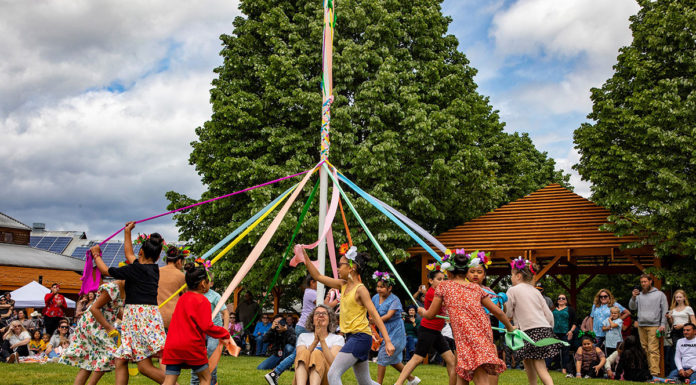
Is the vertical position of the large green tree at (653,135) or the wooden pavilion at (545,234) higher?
the large green tree at (653,135)

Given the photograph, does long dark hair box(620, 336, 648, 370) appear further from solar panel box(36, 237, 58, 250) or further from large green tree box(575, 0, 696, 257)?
solar panel box(36, 237, 58, 250)

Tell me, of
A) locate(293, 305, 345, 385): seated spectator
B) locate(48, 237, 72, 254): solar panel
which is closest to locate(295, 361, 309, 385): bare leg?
locate(293, 305, 345, 385): seated spectator

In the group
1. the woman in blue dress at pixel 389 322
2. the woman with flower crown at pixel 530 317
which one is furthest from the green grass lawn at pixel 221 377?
the woman with flower crown at pixel 530 317

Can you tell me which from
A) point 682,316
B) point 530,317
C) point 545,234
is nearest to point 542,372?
point 530,317

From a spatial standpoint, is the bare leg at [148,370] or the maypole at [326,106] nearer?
the bare leg at [148,370]

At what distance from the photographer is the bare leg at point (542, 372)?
238 inches

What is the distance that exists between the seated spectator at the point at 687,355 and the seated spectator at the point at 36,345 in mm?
12054

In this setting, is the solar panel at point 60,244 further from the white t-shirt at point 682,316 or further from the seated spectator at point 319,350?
the seated spectator at point 319,350

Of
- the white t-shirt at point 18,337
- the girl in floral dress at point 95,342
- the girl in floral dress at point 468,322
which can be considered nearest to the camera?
the girl in floral dress at point 468,322

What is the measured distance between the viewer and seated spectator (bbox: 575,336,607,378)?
37.0ft

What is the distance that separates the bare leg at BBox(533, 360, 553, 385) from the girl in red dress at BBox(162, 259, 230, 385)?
3065mm

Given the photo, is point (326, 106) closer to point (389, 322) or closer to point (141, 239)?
point (389, 322)

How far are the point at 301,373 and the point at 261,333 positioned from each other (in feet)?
34.2

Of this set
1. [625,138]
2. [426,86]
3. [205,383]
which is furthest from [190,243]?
[205,383]
